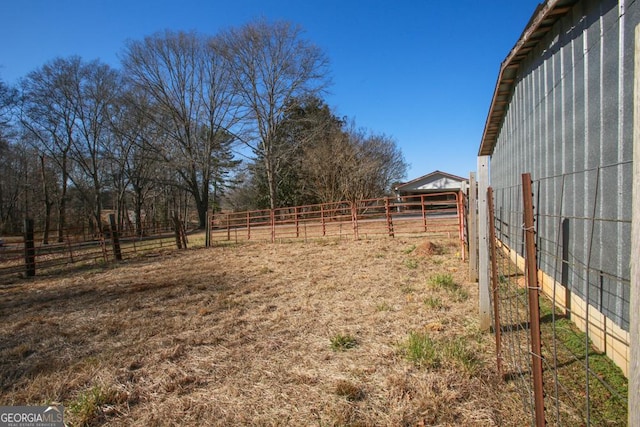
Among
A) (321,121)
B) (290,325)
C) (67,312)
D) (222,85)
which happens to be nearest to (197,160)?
(222,85)

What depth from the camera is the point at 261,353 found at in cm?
379

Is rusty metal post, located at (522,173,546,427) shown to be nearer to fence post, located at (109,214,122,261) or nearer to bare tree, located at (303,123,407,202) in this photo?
fence post, located at (109,214,122,261)

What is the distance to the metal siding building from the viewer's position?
290cm

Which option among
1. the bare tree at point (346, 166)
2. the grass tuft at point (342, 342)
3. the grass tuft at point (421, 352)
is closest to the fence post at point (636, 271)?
the grass tuft at point (421, 352)

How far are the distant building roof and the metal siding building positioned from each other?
22.9 meters

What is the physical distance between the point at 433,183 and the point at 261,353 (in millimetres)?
27462

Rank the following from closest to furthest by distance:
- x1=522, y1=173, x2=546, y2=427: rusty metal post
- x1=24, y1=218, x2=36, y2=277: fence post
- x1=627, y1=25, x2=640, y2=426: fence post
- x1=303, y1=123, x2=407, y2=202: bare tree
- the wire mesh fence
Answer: x1=627, y1=25, x2=640, y2=426: fence post, x1=522, y1=173, x2=546, y2=427: rusty metal post, the wire mesh fence, x1=24, y1=218, x2=36, y2=277: fence post, x1=303, y1=123, x2=407, y2=202: bare tree

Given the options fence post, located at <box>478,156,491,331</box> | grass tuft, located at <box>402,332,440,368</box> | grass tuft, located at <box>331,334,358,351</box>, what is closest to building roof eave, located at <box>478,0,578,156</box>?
fence post, located at <box>478,156,491,331</box>

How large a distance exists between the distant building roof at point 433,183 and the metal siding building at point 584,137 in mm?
22930

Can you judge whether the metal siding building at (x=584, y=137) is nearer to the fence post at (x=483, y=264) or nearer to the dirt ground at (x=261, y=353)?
the fence post at (x=483, y=264)

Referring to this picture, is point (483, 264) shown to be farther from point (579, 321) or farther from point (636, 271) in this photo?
point (636, 271)

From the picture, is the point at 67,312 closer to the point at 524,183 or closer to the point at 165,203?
the point at 524,183

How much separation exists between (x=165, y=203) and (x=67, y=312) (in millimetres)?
39579

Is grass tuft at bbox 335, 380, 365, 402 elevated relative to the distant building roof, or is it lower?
lower
